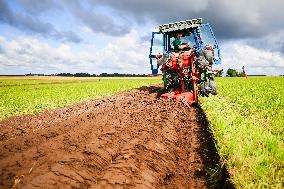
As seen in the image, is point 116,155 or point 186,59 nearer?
point 116,155

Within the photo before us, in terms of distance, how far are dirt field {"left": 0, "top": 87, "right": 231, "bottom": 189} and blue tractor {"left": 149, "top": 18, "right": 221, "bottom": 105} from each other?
2.64m

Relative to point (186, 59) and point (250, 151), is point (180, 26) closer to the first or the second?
point (186, 59)

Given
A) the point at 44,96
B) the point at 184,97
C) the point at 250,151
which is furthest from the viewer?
the point at 44,96

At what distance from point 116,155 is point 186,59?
572 centimetres

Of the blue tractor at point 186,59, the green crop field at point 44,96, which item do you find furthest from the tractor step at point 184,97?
the green crop field at point 44,96

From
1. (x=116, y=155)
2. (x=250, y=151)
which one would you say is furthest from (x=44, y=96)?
(x=250, y=151)

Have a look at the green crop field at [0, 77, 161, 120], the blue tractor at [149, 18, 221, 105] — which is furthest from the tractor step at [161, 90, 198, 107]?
the green crop field at [0, 77, 161, 120]

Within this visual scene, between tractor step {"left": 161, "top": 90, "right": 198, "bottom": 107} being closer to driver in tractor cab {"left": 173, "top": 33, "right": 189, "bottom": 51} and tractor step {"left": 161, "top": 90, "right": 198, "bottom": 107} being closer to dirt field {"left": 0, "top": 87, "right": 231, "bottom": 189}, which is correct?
dirt field {"left": 0, "top": 87, "right": 231, "bottom": 189}

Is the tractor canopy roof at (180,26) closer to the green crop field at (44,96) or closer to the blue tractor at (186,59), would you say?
the blue tractor at (186,59)

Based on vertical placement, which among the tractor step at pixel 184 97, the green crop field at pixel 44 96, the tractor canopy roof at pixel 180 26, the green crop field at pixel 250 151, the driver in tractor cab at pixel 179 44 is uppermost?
the tractor canopy roof at pixel 180 26

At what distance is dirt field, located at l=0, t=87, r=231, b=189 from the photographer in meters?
4.16

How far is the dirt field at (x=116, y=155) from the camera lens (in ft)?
13.7

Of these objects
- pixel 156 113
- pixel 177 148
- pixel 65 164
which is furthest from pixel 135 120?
pixel 65 164

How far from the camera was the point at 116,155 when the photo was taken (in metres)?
5.19
